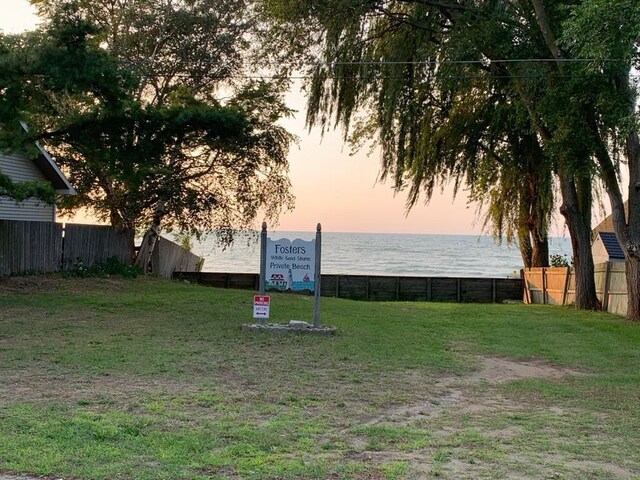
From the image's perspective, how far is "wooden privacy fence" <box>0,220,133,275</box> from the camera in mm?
17609

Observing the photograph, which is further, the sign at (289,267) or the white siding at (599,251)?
the white siding at (599,251)

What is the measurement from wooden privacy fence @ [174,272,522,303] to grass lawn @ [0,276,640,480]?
46.7 ft

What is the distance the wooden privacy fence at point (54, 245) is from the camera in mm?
17609

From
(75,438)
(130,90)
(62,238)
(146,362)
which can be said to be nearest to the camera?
(75,438)

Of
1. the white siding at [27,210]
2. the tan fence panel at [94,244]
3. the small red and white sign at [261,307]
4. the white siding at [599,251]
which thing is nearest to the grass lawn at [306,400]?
the small red and white sign at [261,307]

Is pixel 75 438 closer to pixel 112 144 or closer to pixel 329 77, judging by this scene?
pixel 112 144

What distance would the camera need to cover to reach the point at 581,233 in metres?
18.5

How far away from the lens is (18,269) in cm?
1781

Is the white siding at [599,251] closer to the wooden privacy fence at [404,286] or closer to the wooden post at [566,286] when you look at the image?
the wooden privacy fence at [404,286]

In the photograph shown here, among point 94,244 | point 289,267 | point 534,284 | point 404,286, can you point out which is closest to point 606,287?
point 534,284

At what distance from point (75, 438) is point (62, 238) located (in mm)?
16103

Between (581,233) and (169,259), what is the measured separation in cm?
1572

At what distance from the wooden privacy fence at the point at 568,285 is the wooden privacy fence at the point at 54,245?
14636mm

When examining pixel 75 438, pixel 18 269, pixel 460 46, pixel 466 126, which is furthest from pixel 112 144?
pixel 466 126
